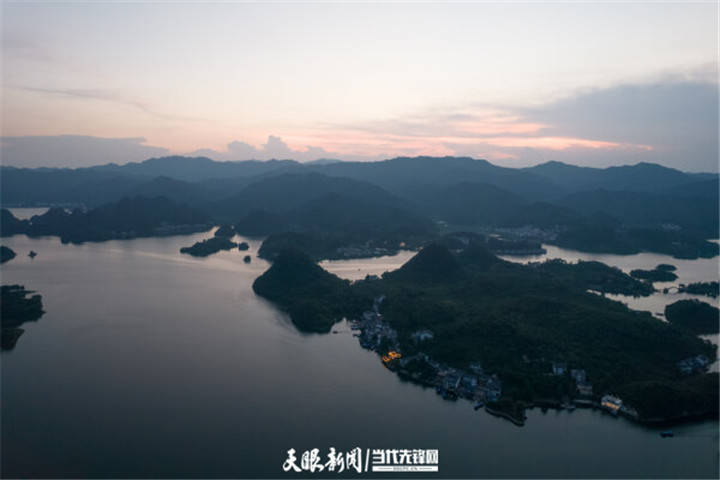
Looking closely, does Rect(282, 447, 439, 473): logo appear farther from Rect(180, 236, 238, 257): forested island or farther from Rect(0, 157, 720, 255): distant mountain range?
Rect(0, 157, 720, 255): distant mountain range

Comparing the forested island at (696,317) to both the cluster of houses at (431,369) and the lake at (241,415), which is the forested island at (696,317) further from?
the cluster of houses at (431,369)

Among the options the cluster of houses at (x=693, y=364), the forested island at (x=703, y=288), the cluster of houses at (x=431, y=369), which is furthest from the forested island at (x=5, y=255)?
the forested island at (x=703, y=288)

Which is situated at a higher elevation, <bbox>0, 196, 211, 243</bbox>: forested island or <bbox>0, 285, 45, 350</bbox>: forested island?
<bbox>0, 196, 211, 243</bbox>: forested island

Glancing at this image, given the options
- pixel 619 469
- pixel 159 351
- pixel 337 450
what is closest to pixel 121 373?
pixel 159 351

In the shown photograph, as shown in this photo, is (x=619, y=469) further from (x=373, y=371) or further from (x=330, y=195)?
(x=330, y=195)

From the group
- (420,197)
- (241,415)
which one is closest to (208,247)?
(241,415)

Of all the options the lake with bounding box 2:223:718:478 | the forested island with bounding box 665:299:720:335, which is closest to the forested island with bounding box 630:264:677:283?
the forested island with bounding box 665:299:720:335
